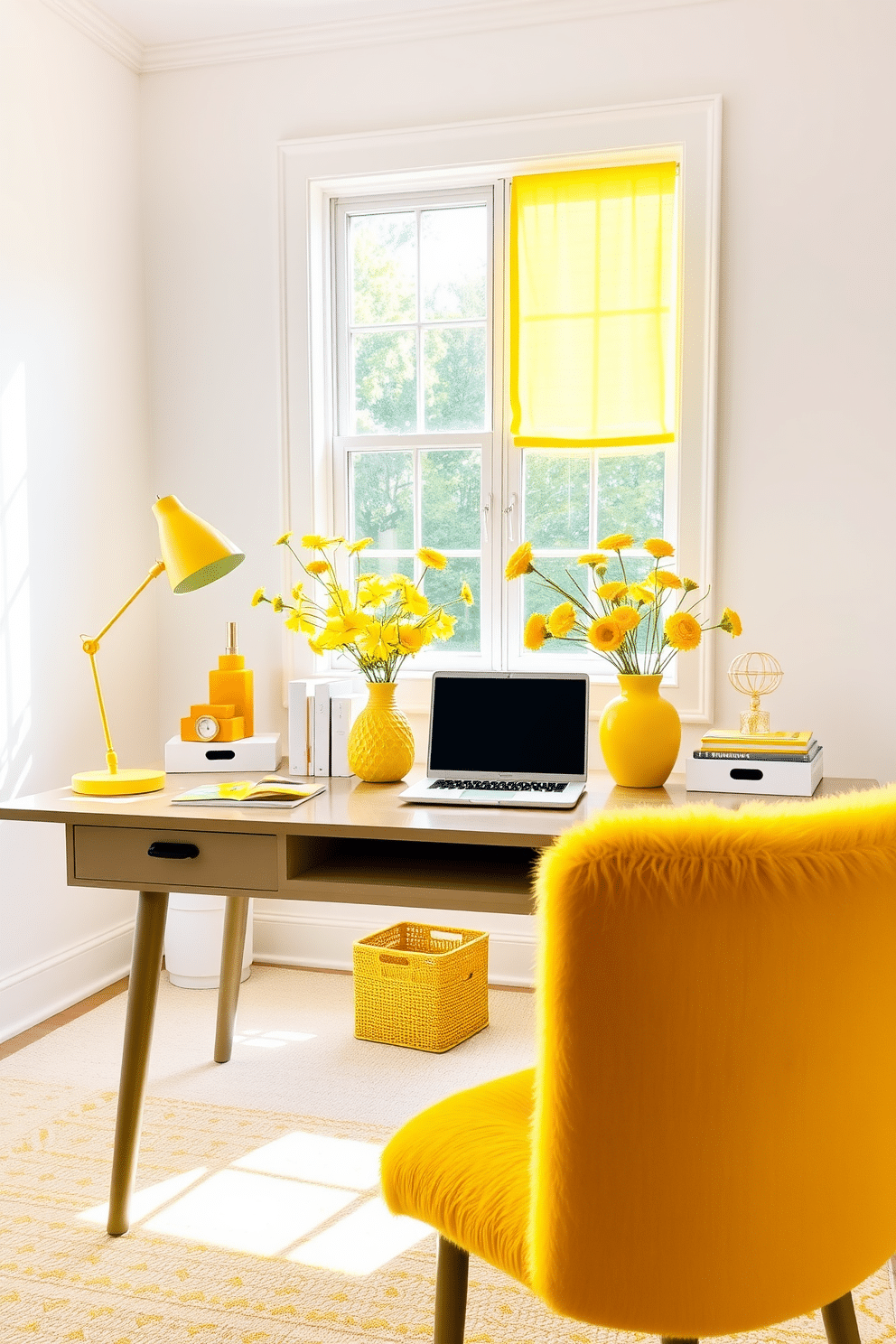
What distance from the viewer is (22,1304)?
183 cm

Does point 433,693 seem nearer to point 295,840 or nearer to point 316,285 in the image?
point 295,840

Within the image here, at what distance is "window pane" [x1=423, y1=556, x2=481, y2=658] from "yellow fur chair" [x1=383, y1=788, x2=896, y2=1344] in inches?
94.8

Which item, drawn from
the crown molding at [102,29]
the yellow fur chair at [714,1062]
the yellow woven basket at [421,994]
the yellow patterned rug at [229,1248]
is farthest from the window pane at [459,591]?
the yellow fur chair at [714,1062]

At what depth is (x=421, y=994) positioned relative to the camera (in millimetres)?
2857

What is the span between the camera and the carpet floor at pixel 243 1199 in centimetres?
179

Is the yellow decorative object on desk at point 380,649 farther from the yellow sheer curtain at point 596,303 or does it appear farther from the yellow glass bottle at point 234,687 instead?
the yellow sheer curtain at point 596,303

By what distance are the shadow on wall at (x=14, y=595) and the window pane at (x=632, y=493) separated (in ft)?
5.33

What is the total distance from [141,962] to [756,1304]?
132cm

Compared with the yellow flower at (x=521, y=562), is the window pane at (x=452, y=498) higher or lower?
higher

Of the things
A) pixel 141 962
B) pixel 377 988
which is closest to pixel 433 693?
pixel 141 962

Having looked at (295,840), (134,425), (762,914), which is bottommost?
(295,840)

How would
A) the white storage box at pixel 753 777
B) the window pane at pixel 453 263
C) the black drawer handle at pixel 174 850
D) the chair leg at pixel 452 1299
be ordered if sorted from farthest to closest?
the window pane at pixel 453 263 < the white storage box at pixel 753 777 < the black drawer handle at pixel 174 850 < the chair leg at pixel 452 1299

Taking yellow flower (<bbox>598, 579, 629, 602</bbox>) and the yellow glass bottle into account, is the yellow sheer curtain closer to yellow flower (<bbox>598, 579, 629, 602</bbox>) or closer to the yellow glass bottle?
yellow flower (<bbox>598, 579, 629, 602</bbox>)

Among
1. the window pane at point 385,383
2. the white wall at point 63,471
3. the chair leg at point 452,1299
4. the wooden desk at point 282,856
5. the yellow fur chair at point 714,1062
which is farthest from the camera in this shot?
the window pane at point 385,383
